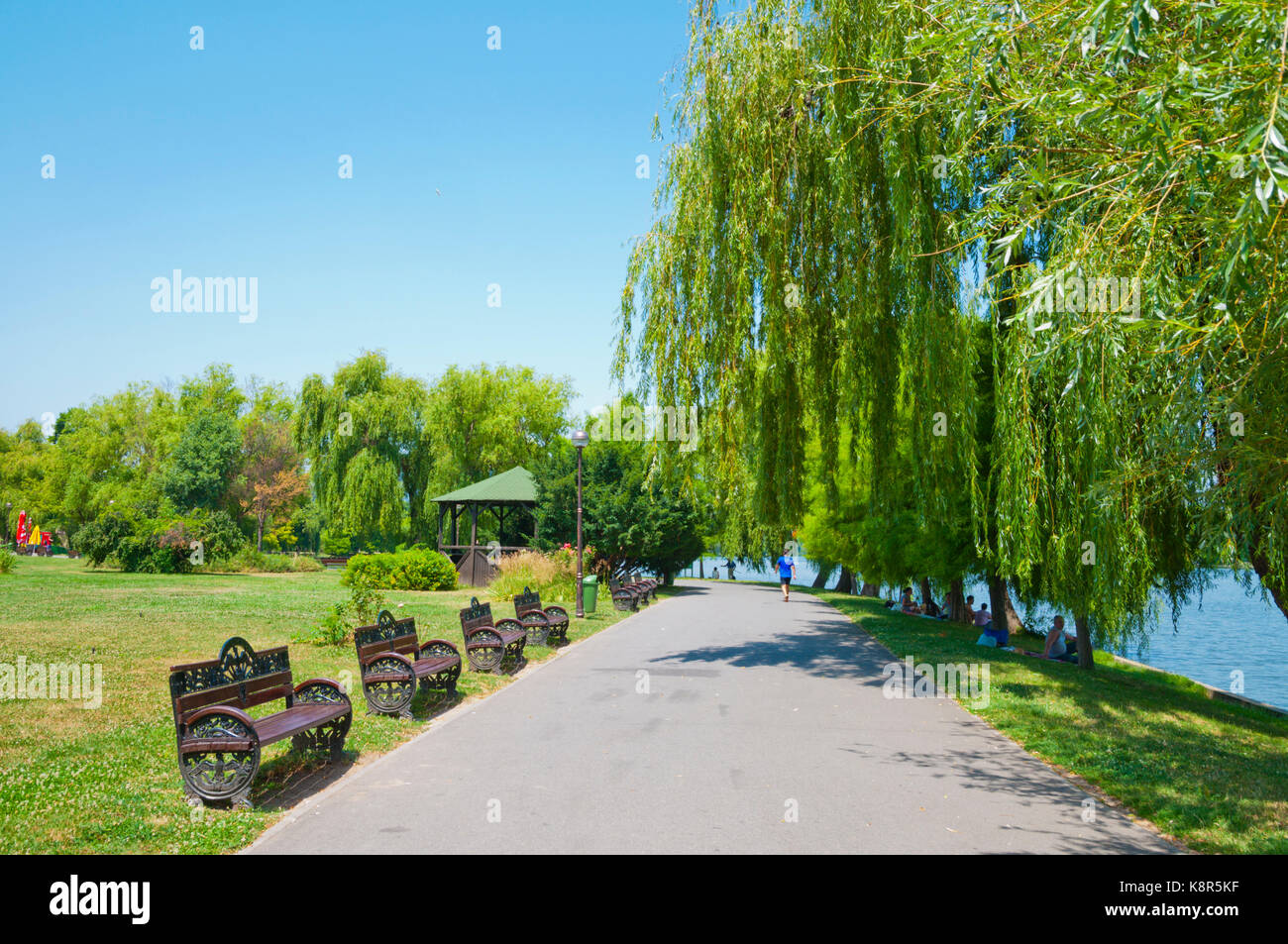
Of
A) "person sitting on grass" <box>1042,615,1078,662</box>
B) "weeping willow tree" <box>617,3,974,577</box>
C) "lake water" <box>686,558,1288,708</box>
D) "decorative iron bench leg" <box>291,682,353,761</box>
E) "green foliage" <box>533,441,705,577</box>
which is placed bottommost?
"lake water" <box>686,558,1288,708</box>

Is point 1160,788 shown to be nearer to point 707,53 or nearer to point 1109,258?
point 1109,258

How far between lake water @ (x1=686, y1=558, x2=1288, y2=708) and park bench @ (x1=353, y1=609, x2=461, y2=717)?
10.2 m

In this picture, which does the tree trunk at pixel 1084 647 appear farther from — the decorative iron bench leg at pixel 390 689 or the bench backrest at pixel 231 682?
the bench backrest at pixel 231 682

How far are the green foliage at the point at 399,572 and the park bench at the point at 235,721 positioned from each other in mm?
20208

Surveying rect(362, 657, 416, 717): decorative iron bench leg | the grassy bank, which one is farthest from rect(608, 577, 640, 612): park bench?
rect(362, 657, 416, 717): decorative iron bench leg

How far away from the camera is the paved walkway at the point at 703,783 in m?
4.99

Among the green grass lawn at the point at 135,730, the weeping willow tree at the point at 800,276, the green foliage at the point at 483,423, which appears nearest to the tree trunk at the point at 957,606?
the green grass lawn at the point at 135,730

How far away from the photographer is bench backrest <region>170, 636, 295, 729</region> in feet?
18.8

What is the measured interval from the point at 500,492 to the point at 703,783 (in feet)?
86.3

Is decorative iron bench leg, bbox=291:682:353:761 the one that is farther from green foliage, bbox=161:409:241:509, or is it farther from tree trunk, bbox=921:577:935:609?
green foliage, bbox=161:409:241:509

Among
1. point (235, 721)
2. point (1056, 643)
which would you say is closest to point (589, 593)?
point (1056, 643)

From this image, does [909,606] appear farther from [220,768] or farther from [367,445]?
[367,445]

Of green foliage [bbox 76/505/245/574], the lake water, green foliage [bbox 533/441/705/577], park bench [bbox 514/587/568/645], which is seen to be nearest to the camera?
park bench [bbox 514/587/568/645]

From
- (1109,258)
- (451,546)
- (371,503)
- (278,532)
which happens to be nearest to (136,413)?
(278,532)
